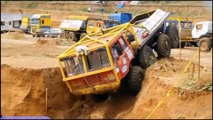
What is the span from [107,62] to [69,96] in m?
2.04

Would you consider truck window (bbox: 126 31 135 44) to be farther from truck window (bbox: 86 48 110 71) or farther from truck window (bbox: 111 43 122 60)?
truck window (bbox: 86 48 110 71)

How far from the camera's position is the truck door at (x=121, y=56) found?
48.1 ft

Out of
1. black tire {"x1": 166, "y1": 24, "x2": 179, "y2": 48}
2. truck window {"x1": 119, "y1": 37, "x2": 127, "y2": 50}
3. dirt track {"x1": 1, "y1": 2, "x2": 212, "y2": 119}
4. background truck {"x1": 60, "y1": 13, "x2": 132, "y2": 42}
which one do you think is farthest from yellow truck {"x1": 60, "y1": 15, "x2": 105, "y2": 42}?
truck window {"x1": 119, "y1": 37, "x2": 127, "y2": 50}

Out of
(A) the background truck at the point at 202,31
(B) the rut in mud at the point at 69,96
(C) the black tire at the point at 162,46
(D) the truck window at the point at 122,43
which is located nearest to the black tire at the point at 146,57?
(B) the rut in mud at the point at 69,96

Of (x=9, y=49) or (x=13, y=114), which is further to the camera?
(x=9, y=49)

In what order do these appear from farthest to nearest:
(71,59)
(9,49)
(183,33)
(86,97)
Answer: (183,33) → (9,49) → (86,97) → (71,59)

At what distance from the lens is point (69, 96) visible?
15.7 meters

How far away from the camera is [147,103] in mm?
14000

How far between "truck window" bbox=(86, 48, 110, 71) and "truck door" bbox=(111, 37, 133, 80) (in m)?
0.27

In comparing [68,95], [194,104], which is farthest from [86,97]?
[194,104]

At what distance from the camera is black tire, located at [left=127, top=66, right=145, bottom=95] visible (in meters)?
15.3

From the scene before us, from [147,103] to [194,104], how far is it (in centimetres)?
188

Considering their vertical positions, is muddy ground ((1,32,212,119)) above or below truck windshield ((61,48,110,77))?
below

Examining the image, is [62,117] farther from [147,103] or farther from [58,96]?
[147,103]
